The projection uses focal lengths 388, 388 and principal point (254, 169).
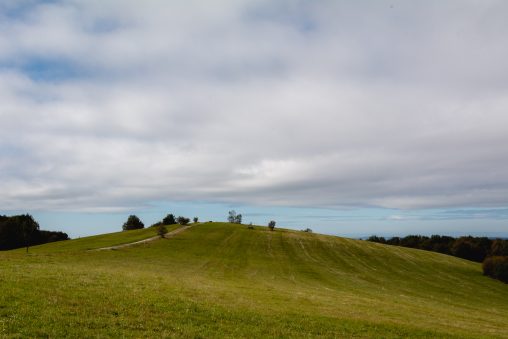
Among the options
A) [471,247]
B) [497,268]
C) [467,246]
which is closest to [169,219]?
[497,268]

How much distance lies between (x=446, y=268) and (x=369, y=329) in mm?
99701

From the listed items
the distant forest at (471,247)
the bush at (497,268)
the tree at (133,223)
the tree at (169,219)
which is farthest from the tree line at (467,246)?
the tree at (133,223)

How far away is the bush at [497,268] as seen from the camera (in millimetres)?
107062

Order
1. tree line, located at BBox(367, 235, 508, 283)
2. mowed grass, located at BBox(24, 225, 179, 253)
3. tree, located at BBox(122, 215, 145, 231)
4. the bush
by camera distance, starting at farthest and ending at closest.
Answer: tree, located at BBox(122, 215, 145, 231) < tree line, located at BBox(367, 235, 508, 283) < the bush < mowed grass, located at BBox(24, 225, 179, 253)

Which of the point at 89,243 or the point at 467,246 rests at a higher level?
the point at 467,246

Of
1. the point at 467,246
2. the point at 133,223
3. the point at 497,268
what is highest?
the point at 133,223

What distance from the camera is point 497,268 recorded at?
355 feet

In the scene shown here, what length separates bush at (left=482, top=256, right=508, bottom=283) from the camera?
351 ft

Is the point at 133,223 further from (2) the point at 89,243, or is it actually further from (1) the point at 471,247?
(1) the point at 471,247

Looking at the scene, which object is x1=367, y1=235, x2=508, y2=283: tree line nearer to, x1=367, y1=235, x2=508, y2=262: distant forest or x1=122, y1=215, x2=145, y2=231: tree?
x1=367, y1=235, x2=508, y2=262: distant forest

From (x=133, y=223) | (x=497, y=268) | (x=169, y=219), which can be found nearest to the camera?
(x=497, y=268)

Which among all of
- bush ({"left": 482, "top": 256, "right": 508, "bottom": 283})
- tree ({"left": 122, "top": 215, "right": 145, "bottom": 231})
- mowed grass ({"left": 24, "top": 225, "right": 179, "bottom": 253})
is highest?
tree ({"left": 122, "top": 215, "right": 145, "bottom": 231})

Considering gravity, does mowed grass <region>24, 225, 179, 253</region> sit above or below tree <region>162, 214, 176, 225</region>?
below

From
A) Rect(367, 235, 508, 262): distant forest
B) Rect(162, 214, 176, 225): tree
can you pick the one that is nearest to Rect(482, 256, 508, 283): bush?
Rect(367, 235, 508, 262): distant forest
